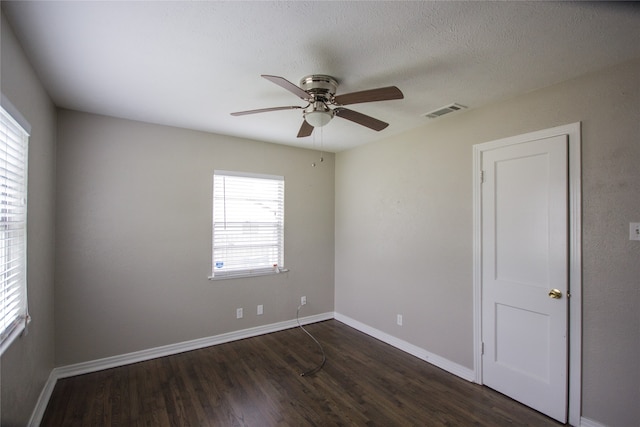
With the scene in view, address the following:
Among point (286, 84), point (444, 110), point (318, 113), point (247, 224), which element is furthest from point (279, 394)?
point (444, 110)

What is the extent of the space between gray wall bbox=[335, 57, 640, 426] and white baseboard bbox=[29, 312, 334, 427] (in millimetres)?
1190

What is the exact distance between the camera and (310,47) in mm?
1864

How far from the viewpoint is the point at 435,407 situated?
2.45m

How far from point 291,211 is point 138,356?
2409mm

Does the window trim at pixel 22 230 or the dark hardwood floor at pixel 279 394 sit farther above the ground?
the window trim at pixel 22 230

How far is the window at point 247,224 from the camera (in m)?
3.75

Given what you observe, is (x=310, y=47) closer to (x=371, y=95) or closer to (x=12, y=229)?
(x=371, y=95)

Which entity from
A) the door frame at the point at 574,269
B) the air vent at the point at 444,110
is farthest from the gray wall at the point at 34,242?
the door frame at the point at 574,269

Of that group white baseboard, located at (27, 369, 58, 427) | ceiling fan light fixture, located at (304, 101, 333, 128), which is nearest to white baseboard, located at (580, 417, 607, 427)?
ceiling fan light fixture, located at (304, 101, 333, 128)

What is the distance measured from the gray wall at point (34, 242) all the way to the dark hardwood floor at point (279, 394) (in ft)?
1.46

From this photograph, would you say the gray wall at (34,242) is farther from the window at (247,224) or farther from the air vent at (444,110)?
the air vent at (444,110)

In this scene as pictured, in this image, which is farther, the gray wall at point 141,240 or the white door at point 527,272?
the gray wall at point 141,240

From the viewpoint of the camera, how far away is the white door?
230 cm

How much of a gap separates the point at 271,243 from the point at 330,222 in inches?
39.7
